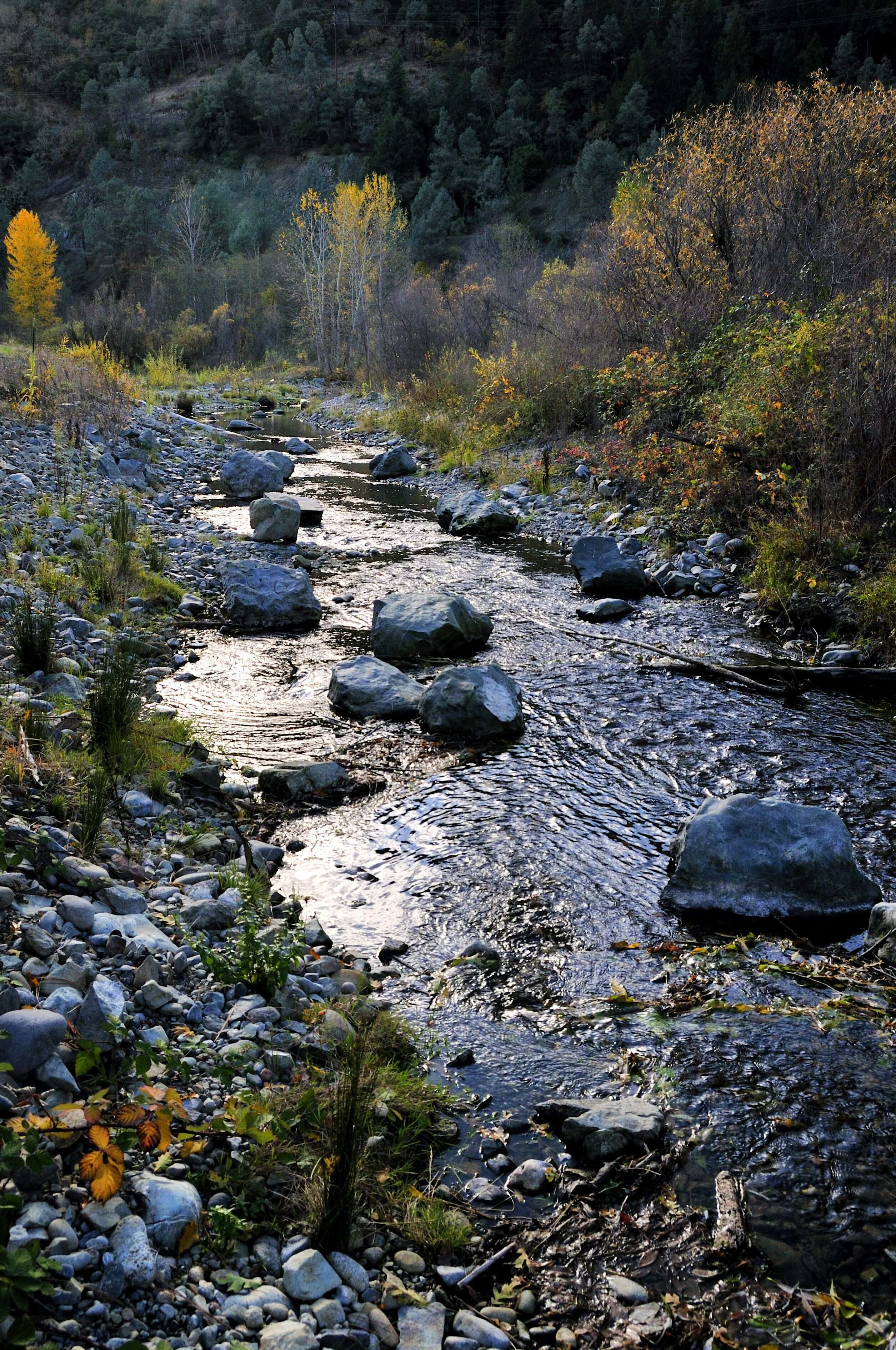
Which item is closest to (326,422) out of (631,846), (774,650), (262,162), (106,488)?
(106,488)

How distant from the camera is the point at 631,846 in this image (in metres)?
5.37

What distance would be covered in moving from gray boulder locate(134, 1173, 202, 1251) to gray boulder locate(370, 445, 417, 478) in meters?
17.6

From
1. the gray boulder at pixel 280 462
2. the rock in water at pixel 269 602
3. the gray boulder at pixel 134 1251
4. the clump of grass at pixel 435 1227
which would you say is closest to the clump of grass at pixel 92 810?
the gray boulder at pixel 134 1251

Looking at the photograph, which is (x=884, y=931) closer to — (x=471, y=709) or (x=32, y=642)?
(x=471, y=709)

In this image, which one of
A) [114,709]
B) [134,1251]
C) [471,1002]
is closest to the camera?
[134,1251]

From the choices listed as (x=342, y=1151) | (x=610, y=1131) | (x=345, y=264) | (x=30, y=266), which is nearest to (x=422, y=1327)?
(x=342, y=1151)

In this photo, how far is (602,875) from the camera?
5070 millimetres

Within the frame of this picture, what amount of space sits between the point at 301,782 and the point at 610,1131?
3.21 m

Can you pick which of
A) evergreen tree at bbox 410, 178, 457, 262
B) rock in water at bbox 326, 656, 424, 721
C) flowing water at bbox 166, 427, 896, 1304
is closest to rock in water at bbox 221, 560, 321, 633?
flowing water at bbox 166, 427, 896, 1304

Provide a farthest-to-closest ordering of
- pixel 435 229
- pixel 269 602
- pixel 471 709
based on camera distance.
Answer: pixel 435 229 → pixel 269 602 → pixel 471 709

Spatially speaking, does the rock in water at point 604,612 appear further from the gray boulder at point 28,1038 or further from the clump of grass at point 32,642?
the gray boulder at point 28,1038

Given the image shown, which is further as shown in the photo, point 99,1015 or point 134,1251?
point 99,1015

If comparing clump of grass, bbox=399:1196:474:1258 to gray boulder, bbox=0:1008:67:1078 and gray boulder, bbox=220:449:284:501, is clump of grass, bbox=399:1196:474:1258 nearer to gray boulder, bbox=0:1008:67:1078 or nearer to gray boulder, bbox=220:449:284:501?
gray boulder, bbox=0:1008:67:1078

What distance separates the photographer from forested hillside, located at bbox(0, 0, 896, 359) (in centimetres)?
5197
